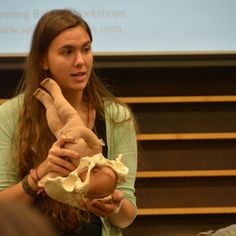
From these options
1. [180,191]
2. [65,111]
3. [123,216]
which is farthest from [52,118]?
[180,191]

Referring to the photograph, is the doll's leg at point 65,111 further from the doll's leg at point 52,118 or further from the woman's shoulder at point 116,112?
the woman's shoulder at point 116,112

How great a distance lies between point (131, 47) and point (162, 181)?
0.52 meters

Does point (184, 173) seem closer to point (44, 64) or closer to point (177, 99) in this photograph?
point (177, 99)

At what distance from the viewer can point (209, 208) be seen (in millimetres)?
1778

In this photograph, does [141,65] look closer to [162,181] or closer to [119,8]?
[119,8]

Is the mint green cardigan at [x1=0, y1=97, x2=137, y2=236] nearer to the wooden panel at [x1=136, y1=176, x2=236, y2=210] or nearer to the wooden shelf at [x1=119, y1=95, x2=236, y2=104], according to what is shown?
the wooden shelf at [x1=119, y1=95, x2=236, y2=104]

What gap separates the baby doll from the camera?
784 mm

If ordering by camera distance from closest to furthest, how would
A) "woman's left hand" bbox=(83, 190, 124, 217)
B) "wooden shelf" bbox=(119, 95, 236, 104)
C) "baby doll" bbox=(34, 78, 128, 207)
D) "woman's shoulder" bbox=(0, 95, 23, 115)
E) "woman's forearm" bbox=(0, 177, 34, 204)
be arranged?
"baby doll" bbox=(34, 78, 128, 207) < "woman's left hand" bbox=(83, 190, 124, 217) < "woman's forearm" bbox=(0, 177, 34, 204) < "woman's shoulder" bbox=(0, 95, 23, 115) < "wooden shelf" bbox=(119, 95, 236, 104)

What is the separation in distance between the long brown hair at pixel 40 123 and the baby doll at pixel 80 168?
22 centimetres

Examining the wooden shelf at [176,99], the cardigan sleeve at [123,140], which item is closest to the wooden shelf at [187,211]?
the wooden shelf at [176,99]

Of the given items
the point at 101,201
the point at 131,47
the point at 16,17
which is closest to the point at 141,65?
the point at 131,47

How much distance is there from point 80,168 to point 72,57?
0.38m

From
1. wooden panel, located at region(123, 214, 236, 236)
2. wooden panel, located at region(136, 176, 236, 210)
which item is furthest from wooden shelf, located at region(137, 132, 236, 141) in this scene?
wooden panel, located at region(123, 214, 236, 236)

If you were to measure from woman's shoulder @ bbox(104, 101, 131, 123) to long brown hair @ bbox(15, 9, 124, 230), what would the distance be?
0.17m
